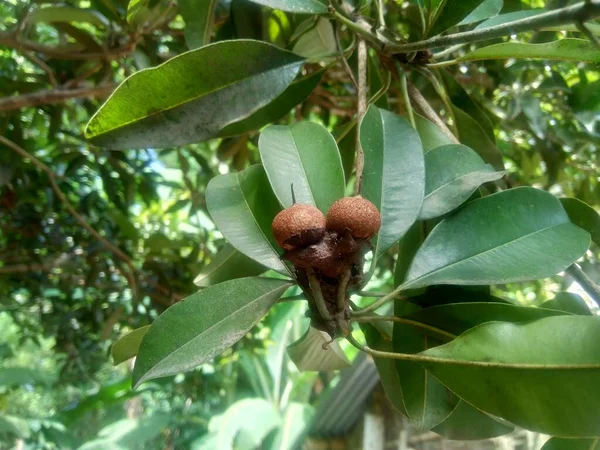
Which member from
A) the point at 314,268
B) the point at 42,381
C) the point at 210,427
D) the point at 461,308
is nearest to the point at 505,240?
the point at 461,308

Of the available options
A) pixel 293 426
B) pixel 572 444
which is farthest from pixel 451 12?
pixel 293 426

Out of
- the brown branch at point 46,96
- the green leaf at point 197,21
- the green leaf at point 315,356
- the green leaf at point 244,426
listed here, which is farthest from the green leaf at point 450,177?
the green leaf at point 244,426

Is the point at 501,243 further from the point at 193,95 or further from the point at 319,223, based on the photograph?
the point at 193,95

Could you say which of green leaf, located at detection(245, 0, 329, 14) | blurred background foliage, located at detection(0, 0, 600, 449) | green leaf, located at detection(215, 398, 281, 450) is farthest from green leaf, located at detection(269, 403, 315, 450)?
green leaf, located at detection(245, 0, 329, 14)

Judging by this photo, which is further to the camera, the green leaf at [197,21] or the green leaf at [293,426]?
the green leaf at [293,426]

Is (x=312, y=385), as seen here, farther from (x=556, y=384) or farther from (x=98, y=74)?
(x=556, y=384)

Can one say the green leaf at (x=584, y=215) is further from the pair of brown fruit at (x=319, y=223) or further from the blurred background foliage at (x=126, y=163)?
the pair of brown fruit at (x=319, y=223)
